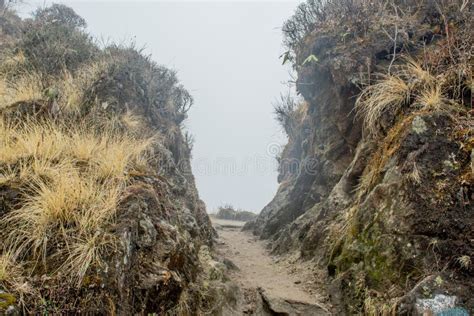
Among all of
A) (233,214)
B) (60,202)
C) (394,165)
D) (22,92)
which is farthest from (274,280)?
(233,214)

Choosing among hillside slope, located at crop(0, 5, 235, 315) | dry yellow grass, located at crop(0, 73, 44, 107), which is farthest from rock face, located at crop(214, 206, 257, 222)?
dry yellow grass, located at crop(0, 73, 44, 107)

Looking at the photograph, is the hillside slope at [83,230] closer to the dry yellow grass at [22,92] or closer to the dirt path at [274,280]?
the dry yellow grass at [22,92]

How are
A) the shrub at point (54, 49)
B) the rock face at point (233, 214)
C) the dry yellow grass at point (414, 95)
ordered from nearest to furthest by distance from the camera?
the dry yellow grass at point (414, 95)
the shrub at point (54, 49)
the rock face at point (233, 214)

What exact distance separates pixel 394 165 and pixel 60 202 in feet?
13.1

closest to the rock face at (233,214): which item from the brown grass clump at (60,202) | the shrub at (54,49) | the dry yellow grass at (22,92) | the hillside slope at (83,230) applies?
the shrub at (54,49)

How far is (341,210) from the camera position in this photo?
18.6 ft

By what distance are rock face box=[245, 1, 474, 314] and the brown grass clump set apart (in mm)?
2976

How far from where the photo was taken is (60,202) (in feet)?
9.38

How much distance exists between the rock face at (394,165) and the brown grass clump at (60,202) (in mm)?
2976

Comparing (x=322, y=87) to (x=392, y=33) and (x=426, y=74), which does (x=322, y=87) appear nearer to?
(x=392, y=33)

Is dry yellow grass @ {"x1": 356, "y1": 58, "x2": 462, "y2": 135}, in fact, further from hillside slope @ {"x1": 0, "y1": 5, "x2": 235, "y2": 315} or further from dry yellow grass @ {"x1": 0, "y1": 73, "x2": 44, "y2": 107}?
dry yellow grass @ {"x1": 0, "y1": 73, "x2": 44, "y2": 107}

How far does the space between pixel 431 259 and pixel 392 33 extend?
17.8 feet

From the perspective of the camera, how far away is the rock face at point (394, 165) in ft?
10.6

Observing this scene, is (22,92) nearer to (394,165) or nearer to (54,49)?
(54,49)
